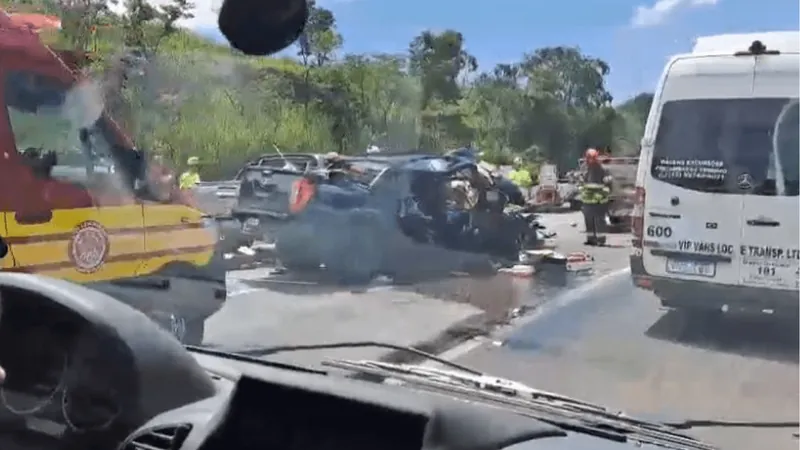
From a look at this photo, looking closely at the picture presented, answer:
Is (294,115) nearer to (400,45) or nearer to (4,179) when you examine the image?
(400,45)

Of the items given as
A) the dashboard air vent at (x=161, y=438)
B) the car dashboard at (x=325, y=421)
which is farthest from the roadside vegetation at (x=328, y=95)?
the dashboard air vent at (x=161, y=438)

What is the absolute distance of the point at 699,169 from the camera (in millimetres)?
2281

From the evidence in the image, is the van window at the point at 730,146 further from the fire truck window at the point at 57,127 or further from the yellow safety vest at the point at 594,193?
the fire truck window at the point at 57,127

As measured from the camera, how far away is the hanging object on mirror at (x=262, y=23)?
9.15 ft

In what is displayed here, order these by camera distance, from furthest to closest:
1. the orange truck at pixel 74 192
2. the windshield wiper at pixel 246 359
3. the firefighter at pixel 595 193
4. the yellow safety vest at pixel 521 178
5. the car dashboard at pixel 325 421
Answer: the orange truck at pixel 74 192
the windshield wiper at pixel 246 359
the yellow safety vest at pixel 521 178
the firefighter at pixel 595 193
the car dashboard at pixel 325 421

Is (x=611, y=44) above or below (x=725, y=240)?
above

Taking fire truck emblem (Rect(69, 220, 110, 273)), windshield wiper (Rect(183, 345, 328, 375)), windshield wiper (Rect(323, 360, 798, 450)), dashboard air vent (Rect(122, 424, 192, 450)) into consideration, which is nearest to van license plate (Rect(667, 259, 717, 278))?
windshield wiper (Rect(323, 360, 798, 450))

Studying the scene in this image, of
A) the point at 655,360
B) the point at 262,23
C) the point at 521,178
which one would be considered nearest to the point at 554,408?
the point at 655,360

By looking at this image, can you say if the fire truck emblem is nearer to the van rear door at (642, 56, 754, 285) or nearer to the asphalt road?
the asphalt road

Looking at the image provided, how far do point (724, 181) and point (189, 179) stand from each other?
1528 millimetres

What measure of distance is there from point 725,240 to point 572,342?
39 cm

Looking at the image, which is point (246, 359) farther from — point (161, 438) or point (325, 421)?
point (325, 421)

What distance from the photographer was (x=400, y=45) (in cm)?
258

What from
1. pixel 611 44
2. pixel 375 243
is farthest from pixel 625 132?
pixel 375 243
